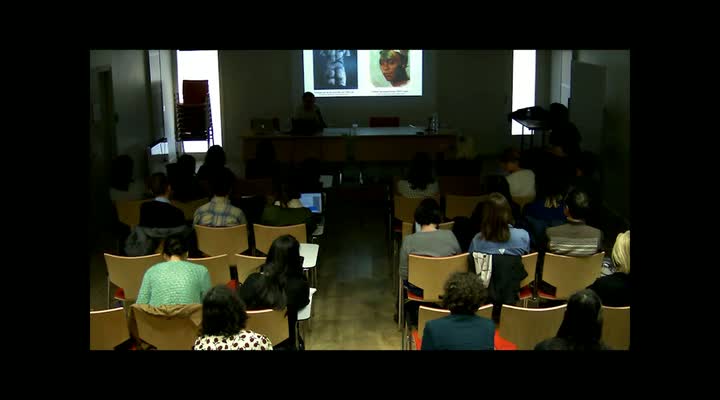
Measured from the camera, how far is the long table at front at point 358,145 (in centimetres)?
1182

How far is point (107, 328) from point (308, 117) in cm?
782

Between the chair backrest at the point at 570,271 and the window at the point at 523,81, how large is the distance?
8.68 meters

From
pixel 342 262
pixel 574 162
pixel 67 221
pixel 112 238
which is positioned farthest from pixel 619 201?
pixel 67 221

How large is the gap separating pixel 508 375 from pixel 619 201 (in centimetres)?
608

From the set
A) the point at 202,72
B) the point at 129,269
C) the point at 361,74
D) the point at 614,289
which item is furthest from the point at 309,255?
the point at 202,72

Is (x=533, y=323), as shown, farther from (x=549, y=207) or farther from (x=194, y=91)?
(x=194, y=91)

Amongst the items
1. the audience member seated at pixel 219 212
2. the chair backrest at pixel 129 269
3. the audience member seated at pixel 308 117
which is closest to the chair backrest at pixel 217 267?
the chair backrest at pixel 129 269

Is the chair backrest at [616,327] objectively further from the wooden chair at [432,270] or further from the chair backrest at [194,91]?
the chair backrest at [194,91]

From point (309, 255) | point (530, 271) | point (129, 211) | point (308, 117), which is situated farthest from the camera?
point (308, 117)

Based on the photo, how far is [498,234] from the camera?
5469 millimetres

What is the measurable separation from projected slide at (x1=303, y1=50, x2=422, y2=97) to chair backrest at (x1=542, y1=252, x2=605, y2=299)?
8.52 metres

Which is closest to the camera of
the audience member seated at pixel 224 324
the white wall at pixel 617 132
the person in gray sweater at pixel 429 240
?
the audience member seated at pixel 224 324

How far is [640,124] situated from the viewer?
4.04 m

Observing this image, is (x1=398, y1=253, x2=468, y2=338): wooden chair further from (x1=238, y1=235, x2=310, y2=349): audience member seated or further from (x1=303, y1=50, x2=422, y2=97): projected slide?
(x1=303, y1=50, x2=422, y2=97): projected slide
